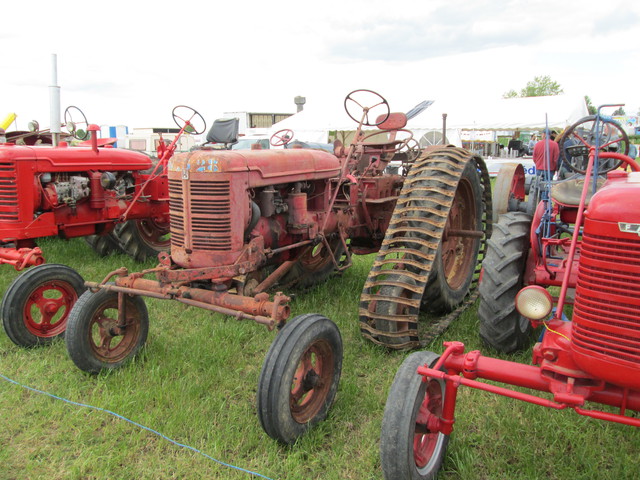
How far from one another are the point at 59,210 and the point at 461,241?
381 centimetres

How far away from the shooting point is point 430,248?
11.4 ft

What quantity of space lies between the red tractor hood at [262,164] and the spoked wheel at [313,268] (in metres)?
1.03

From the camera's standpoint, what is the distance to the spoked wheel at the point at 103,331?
3.04m

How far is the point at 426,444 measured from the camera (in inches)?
89.3

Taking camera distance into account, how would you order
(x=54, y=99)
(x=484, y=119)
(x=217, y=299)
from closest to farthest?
1. (x=217, y=299)
2. (x=54, y=99)
3. (x=484, y=119)

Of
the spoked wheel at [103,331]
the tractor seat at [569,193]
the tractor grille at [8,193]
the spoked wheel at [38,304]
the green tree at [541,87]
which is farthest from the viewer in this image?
the green tree at [541,87]

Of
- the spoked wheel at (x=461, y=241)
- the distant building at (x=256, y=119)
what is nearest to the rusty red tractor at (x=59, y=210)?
the spoked wheel at (x=461, y=241)

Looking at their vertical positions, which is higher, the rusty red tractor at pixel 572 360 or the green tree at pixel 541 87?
the green tree at pixel 541 87

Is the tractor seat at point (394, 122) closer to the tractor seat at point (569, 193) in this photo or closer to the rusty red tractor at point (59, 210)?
the tractor seat at point (569, 193)

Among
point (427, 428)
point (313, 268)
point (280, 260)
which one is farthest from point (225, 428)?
point (313, 268)

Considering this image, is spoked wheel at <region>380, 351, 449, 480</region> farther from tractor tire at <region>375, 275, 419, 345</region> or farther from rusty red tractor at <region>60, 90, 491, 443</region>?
tractor tire at <region>375, 275, 419, 345</region>

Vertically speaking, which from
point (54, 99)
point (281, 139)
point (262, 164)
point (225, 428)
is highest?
point (54, 99)

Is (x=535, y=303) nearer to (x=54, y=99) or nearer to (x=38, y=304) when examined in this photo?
(x=38, y=304)

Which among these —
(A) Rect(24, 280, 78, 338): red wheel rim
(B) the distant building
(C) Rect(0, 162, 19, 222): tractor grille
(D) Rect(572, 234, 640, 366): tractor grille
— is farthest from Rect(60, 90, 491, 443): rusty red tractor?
(B) the distant building
